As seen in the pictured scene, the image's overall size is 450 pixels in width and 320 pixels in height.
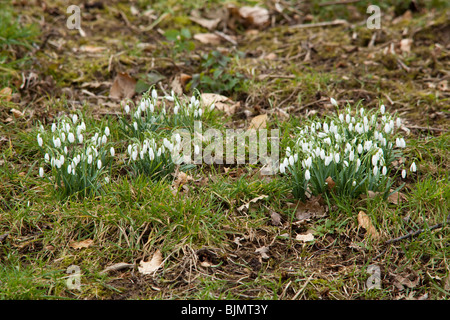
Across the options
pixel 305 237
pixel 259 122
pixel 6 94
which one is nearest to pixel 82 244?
pixel 305 237

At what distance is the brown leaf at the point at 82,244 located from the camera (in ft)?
9.48

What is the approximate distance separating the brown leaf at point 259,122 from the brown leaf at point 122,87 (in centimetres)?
128

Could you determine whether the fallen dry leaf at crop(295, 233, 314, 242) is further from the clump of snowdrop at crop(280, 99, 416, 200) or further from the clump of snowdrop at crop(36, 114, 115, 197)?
the clump of snowdrop at crop(36, 114, 115, 197)

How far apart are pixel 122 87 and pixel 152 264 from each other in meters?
2.29

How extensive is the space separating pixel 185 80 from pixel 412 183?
237cm

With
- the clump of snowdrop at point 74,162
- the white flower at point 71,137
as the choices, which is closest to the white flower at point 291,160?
the clump of snowdrop at point 74,162

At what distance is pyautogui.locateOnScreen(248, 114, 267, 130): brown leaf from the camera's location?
3.96m

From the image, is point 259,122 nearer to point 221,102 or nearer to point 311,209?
point 221,102

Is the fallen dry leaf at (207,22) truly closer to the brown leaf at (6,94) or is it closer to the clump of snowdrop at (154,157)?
the brown leaf at (6,94)

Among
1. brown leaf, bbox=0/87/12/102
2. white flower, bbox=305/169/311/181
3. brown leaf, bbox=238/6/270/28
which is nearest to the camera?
white flower, bbox=305/169/311/181

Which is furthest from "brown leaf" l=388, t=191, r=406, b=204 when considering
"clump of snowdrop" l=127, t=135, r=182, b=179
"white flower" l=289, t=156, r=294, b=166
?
"clump of snowdrop" l=127, t=135, r=182, b=179

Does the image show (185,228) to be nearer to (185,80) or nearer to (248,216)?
(248,216)

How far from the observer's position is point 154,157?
3.22 meters

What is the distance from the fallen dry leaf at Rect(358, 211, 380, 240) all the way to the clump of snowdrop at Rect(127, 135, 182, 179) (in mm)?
1287
